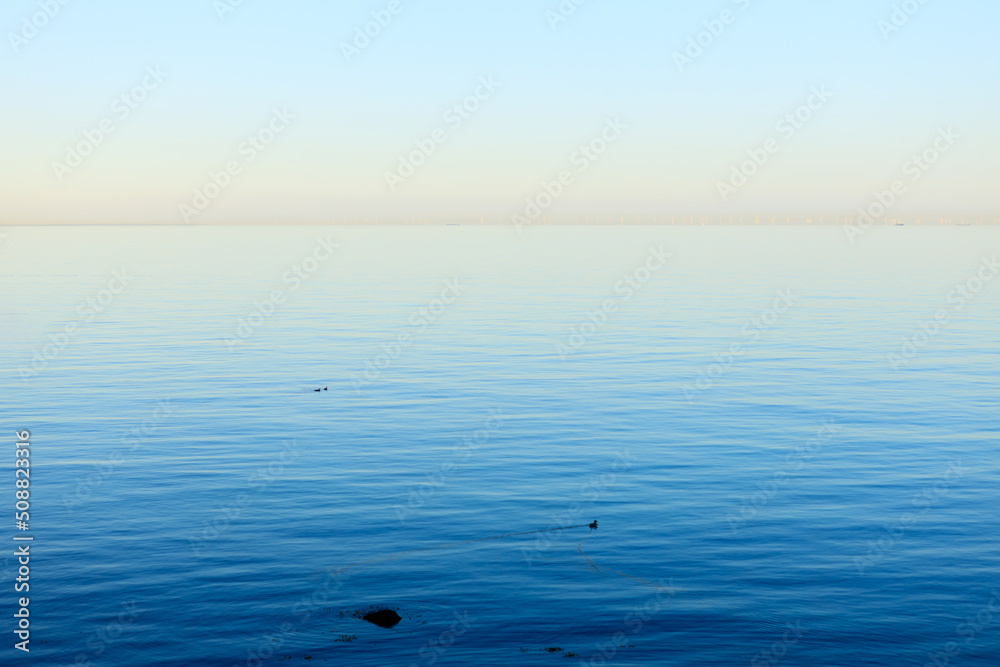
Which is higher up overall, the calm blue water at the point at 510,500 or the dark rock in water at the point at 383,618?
the calm blue water at the point at 510,500

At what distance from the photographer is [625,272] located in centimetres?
18338

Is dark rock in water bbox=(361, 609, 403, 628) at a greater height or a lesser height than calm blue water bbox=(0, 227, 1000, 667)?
lesser

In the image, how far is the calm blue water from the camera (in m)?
25.8

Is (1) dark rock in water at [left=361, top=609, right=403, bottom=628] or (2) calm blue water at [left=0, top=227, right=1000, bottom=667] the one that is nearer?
Result: (2) calm blue water at [left=0, top=227, right=1000, bottom=667]

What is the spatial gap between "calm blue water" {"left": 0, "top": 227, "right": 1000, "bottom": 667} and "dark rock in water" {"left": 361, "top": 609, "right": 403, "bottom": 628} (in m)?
0.48

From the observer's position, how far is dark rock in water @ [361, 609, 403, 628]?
86.0 ft

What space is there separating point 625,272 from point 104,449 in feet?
475

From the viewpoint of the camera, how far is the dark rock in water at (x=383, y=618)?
86.0 ft

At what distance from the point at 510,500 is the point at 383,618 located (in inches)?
450

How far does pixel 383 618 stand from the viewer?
2642cm

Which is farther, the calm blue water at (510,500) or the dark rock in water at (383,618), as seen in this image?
the dark rock in water at (383,618)

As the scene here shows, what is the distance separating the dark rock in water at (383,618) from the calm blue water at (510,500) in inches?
18.8

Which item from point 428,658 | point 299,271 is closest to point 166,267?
point 299,271

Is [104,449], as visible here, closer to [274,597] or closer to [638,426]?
[274,597]
